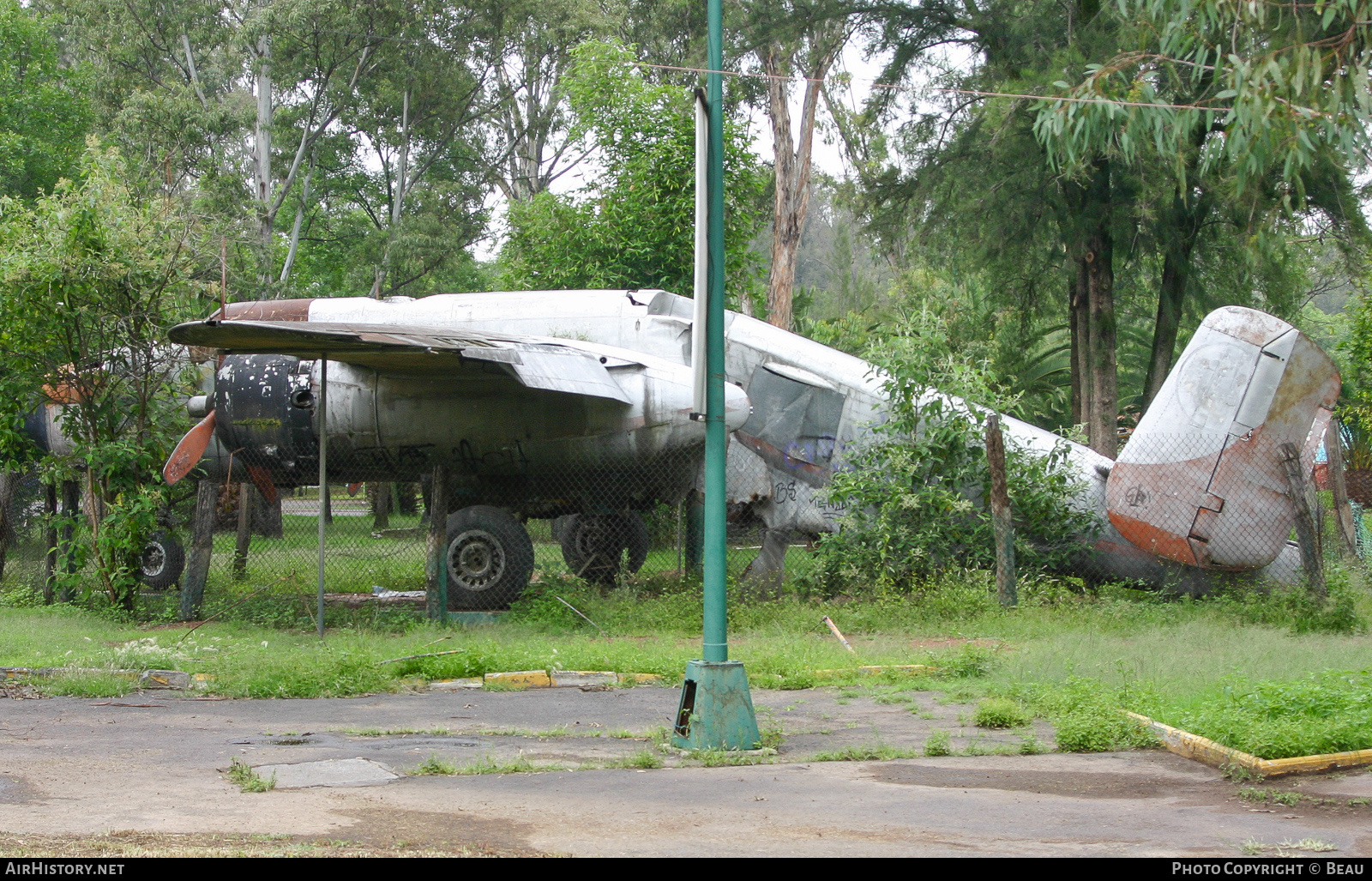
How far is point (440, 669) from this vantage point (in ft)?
33.4

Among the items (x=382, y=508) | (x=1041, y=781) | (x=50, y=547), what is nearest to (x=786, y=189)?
(x=382, y=508)

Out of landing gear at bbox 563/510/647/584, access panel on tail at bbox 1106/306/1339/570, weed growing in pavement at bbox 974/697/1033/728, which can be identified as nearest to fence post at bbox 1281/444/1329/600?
access panel on tail at bbox 1106/306/1339/570

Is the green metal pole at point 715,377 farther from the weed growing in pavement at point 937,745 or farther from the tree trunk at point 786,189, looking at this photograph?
the tree trunk at point 786,189

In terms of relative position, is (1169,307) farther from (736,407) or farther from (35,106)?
(35,106)

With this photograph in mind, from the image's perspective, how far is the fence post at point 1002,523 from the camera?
12875 millimetres

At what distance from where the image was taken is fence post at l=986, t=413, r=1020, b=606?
42.2 feet

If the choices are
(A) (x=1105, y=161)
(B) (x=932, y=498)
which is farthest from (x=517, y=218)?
(B) (x=932, y=498)

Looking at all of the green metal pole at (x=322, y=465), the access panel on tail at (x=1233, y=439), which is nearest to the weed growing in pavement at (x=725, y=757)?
the green metal pole at (x=322, y=465)

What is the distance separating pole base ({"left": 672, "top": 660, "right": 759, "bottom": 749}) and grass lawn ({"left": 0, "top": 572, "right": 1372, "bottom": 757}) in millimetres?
2064

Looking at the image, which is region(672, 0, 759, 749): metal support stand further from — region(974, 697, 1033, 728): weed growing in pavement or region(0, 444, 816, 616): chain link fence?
region(0, 444, 816, 616): chain link fence

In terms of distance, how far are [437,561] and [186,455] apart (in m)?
3.34

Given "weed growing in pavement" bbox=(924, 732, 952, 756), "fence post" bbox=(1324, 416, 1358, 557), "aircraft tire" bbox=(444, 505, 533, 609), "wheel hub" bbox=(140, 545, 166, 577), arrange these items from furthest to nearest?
"wheel hub" bbox=(140, 545, 166, 577)
"fence post" bbox=(1324, 416, 1358, 557)
"aircraft tire" bbox=(444, 505, 533, 609)
"weed growing in pavement" bbox=(924, 732, 952, 756)
